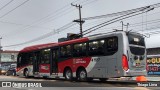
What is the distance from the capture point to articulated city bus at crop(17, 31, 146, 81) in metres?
23.2

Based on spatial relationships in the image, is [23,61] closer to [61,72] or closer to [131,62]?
[61,72]

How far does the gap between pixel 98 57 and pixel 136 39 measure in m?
2.71

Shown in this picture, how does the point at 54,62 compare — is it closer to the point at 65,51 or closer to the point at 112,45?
the point at 65,51

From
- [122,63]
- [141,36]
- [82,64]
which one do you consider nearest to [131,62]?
[122,63]

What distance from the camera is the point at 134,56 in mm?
23906

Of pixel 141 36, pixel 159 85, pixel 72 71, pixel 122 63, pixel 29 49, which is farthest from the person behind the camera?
pixel 29 49

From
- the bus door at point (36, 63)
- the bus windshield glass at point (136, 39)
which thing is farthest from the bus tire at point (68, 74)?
the bus windshield glass at point (136, 39)

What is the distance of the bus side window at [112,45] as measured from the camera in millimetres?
23328

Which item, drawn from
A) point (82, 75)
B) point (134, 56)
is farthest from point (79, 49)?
point (134, 56)

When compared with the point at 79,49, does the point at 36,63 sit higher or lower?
lower

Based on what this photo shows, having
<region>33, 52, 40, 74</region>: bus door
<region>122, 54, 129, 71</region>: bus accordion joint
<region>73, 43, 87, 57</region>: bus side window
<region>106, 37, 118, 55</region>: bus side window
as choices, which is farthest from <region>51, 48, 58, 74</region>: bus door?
<region>122, 54, 129, 71</region>: bus accordion joint

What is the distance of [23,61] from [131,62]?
14.7 m

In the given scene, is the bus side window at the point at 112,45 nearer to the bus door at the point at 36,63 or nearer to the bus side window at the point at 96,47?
the bus side window at the point at 96,47

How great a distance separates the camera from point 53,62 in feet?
98.4
